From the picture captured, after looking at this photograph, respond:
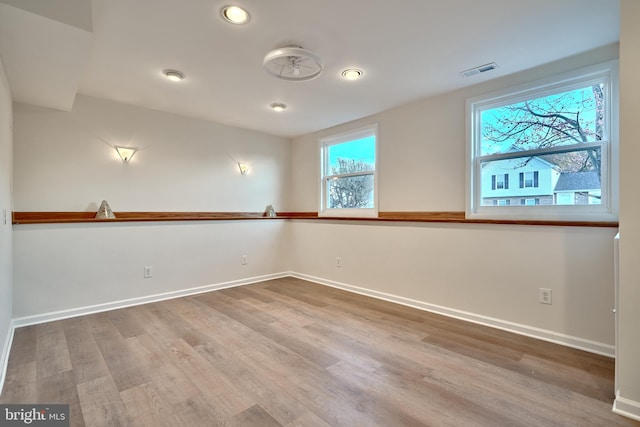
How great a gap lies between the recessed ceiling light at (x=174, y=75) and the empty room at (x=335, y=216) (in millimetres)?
81

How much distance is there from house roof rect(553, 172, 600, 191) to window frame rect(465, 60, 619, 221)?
0.06m

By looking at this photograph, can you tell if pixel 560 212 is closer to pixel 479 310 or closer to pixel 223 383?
pixel 479 310

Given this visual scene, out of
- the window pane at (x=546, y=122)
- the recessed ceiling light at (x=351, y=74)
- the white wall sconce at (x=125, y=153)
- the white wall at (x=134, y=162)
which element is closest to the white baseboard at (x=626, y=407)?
the window pane at (x=546, y=122)

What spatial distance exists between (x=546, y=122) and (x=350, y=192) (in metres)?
2.34

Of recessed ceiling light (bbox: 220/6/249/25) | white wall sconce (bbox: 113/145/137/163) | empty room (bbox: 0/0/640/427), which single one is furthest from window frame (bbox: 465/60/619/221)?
white wall sconce (bbox: 113/145/137/163)

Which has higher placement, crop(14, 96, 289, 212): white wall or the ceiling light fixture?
the ceiling light fixture

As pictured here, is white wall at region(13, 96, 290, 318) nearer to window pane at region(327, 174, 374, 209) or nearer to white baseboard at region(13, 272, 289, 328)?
white baseboard at region(13, 272, 289, 328)

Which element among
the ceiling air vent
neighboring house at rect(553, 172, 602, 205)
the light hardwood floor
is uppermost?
the ceiling air vent

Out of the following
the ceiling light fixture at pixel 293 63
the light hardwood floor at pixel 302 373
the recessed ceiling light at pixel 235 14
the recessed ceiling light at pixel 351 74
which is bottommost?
the light hardwood floor at pixel 302 373

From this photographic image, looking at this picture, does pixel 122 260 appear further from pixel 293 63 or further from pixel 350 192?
pixel 350 192

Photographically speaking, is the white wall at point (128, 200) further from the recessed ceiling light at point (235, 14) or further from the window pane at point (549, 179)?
the window pane at point (549, 179)

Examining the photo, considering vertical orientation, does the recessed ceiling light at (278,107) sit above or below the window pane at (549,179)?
above

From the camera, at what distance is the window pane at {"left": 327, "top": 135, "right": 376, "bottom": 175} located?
13.5 ft

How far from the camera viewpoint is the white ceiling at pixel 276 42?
6.08 feet
